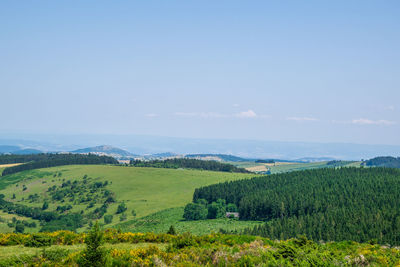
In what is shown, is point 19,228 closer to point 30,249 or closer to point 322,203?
point 322,203

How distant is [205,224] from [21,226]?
8172 cm

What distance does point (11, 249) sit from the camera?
100 feet

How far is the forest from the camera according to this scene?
9206 cm

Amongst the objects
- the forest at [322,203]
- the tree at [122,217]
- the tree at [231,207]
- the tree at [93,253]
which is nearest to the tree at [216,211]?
the tree at [231,207]

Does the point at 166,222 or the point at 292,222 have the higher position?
the point at 292,222

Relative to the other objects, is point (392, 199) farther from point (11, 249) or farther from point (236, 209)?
point (11, 249)

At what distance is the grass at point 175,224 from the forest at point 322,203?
11.5 meters

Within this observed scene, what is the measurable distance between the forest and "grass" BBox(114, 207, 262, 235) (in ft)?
37.6

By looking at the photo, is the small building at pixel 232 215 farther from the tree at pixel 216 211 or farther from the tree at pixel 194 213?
the tree at pixel 194 213

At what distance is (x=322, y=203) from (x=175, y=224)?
58.5 metres

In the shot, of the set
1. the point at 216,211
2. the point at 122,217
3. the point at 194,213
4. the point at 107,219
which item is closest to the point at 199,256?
the point at 194,213

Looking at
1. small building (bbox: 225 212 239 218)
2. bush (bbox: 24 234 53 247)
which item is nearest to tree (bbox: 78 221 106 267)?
bush (bbox: 24 234 53 247)

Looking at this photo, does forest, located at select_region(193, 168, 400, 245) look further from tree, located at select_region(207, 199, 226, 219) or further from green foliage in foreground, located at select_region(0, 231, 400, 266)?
green foliage in foreground, located at select_region(0, 231, 400, 266)

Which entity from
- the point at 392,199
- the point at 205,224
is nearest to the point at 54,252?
the point at 205,224
